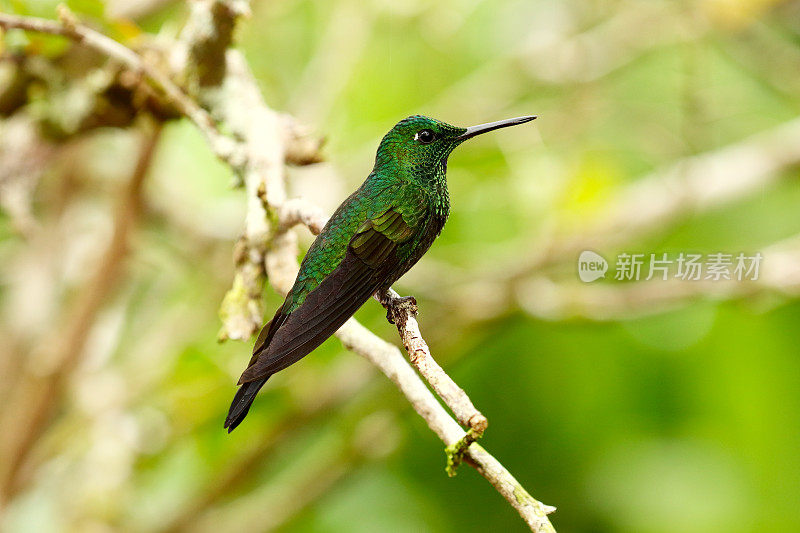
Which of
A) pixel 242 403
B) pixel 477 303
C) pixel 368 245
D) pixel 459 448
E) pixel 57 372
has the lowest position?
pixel 459 448

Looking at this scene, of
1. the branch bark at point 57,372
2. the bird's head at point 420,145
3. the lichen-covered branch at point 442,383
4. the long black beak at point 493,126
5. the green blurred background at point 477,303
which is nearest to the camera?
the lichen-covered branch at point 442,383

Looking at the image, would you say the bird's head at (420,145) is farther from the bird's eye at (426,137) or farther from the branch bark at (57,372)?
the branch bark at (57,372)

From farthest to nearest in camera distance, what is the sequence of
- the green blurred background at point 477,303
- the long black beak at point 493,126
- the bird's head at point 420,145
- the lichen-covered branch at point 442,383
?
the green blurred background at point 477,303, the bird's head at point 420,145, the long black beak at point 493,126, the lichen-covered branch at point 442,383

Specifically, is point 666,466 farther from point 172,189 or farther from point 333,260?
point 333,260

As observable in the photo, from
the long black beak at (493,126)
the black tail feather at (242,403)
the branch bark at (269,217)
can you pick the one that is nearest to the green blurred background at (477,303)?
the branch bark at (269,217)

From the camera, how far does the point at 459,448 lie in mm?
837

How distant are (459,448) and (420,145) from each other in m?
0.46

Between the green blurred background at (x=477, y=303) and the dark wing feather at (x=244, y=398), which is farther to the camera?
the green blurred background at (x=477, y=303)

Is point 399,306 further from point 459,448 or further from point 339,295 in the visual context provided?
point 459,448

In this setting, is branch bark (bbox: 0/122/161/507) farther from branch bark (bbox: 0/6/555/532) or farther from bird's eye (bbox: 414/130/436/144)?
bird's eye (bbox: 414/130/436/144)

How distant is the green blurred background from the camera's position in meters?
2.66

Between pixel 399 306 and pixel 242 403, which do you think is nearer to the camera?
pixel 242 403

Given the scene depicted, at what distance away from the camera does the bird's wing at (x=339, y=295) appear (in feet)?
2.81

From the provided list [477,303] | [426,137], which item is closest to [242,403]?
[426,137]
